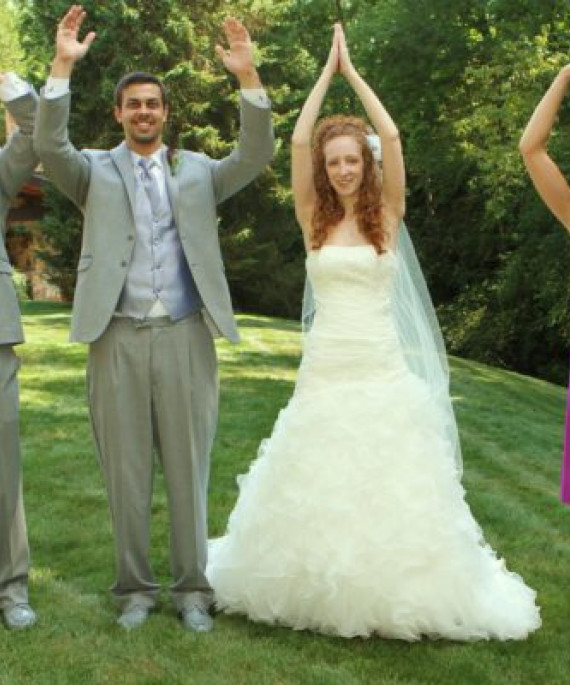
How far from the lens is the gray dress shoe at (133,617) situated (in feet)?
14.1

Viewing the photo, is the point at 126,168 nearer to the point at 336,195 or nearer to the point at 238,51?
the point at 238,51

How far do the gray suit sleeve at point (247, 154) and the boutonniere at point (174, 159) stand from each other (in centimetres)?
16

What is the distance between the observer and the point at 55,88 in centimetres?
392

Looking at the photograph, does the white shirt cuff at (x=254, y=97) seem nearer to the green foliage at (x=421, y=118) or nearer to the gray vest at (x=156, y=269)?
the gray vest at (x=156, y=269)

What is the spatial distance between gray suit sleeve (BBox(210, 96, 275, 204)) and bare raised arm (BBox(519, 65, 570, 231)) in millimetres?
1138

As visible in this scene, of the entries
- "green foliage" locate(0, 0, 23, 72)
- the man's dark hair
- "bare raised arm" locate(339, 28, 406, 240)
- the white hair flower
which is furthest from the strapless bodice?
"green foliage" locate(0, 0, 23, 72)

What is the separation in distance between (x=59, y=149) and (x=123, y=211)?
373 mm

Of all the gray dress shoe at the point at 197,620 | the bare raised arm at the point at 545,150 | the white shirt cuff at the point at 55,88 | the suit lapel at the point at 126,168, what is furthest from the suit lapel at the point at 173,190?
the gray dress shoe at the point at 197,620

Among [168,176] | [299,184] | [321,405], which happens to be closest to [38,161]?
[168,176]

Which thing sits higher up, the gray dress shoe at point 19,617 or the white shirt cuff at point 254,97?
the white shirt cuff at point 254,97

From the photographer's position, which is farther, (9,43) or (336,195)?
(9,43)

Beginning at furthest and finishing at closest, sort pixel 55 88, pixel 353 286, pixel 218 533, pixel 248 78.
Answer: pixel 218 533 < pixel 353 286 < pixel 248 78 < pixel 55 88

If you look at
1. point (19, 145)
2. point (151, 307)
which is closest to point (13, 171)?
point (19, 145)

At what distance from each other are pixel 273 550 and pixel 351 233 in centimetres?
148
